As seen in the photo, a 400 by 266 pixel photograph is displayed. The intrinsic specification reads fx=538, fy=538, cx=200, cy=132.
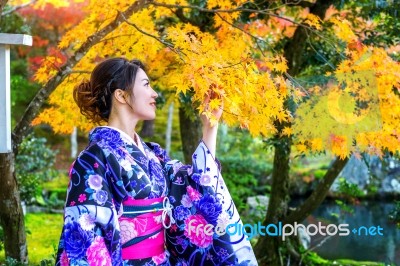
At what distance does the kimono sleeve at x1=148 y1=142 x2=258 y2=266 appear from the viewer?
88.3 inches

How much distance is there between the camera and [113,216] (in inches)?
77.7

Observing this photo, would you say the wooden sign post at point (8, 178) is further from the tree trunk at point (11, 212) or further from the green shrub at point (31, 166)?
the green shrub at point (31, 166)

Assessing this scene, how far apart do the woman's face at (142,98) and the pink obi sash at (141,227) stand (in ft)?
1.13

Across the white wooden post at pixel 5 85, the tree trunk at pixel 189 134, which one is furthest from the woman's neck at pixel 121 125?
the tree trunk at pixel 189 134

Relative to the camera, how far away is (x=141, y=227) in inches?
82.0

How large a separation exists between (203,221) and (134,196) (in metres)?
0.37

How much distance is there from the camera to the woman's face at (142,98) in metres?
2.13

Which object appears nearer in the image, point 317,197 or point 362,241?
point 317,197

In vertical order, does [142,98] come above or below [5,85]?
below

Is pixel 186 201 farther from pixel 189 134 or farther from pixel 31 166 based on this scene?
pixel 31 166

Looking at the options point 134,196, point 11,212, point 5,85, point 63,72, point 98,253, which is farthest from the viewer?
point 11,212

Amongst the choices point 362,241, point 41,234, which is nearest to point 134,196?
point 41,234

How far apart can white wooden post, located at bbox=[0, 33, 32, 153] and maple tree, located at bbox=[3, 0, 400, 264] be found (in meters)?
0.52

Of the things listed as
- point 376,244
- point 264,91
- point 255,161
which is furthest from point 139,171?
point 255,161
